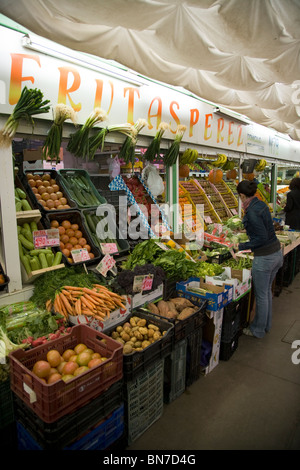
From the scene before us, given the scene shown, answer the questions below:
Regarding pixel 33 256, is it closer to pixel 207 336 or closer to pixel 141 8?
pixel 207 336

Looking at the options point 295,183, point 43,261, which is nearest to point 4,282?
point 43,261

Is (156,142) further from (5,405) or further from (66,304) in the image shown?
(5,405)

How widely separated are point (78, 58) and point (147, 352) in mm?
3387

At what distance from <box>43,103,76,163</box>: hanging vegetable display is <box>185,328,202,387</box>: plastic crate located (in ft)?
8.05

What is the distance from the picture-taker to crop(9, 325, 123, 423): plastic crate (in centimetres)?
176

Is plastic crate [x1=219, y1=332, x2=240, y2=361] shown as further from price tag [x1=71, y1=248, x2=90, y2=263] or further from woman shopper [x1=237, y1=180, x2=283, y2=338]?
price tag [x1=71, y1=248, x2=90, y2=263]

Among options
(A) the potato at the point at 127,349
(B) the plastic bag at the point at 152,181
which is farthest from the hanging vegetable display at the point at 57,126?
(A) the potato at the point at 127,349

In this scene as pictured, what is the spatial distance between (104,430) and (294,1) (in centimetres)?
343

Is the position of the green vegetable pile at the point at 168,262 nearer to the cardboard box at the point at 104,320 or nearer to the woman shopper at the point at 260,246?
the woman shopper at the point at 260,246

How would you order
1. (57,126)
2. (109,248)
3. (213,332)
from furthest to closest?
(109,248) → (213,332) → (57,126)

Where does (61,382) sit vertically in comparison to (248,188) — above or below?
below

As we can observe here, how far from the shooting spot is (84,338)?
246cm

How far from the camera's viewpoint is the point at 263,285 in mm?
4031

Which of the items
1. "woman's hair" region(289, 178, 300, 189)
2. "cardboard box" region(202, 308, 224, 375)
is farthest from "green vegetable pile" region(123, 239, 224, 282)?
"woman's hair" region(289, 178, 300, 189)
